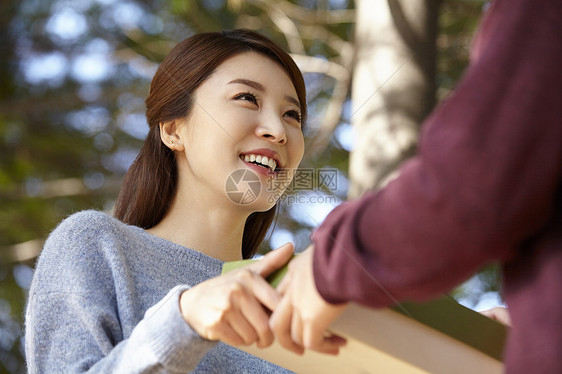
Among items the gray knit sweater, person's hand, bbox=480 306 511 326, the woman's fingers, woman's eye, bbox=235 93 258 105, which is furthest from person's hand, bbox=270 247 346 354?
woman's eye, bbox=235 93 258 105

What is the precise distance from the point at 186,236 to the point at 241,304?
2.21ft

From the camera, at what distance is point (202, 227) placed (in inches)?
55.8

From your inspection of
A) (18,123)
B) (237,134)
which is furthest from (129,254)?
(18,123)

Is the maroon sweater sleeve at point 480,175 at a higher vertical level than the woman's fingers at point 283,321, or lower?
higher

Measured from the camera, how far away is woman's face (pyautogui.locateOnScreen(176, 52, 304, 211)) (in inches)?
52.0

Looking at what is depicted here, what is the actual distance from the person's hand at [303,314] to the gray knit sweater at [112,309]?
16 centimetres

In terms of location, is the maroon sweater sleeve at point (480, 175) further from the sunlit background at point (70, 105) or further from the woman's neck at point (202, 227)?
the sunlit background at point (70, 105)

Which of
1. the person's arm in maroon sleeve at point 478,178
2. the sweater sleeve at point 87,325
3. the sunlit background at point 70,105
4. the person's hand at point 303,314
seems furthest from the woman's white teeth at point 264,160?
the sunlit background at point 70,105

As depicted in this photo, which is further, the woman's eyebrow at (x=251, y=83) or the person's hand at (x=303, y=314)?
the woman's eyebrow at (x=251, y=83)

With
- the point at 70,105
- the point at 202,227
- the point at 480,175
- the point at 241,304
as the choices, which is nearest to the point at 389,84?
the point at 202,227

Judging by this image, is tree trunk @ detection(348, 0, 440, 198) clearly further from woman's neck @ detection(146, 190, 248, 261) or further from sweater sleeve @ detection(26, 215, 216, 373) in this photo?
sweater sleeve @ detection(26, 215, 216, 373)

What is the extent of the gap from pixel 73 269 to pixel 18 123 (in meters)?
2.48

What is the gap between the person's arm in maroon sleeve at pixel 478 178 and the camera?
0.50 m

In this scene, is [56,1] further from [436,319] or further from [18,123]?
[436,319]
